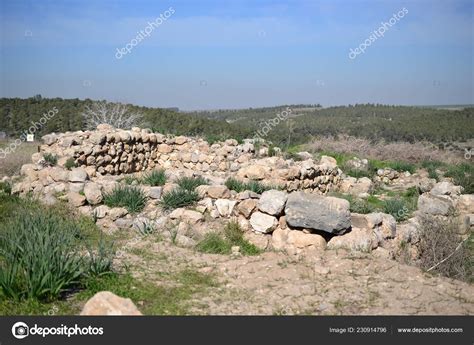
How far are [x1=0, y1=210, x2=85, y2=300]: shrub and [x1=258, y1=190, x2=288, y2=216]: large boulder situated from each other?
2.75m

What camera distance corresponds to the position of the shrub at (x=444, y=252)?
5.94 metres

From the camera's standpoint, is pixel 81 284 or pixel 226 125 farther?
pixel 226 125

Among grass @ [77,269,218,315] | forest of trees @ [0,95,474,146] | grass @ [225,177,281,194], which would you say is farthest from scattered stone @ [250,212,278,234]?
forest of trees @ [0,95,474,146]

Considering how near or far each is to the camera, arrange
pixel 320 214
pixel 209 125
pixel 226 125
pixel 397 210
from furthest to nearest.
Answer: pixel 226 125 → pixel 209 125 → pixel 397 210 → pixel 320 214

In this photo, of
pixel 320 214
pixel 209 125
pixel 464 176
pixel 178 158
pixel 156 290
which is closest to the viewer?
pixel 156 290

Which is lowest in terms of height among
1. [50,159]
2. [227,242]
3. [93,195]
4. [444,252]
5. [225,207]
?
[444,252]

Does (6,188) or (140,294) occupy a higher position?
(6,188)

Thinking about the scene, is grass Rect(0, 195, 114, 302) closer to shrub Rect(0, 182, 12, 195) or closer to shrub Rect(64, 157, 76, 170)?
shrub Rect(0, 182, 12, 195)

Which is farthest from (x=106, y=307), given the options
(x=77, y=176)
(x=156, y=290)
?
(x=77, y=176)

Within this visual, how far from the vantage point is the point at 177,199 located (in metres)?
7.18

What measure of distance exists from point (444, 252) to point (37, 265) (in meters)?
5.35

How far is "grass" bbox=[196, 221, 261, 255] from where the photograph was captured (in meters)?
6.02

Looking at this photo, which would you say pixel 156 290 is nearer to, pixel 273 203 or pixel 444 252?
pixel 273 203

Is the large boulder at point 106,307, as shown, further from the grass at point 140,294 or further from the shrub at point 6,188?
the shrub at point 6,188
